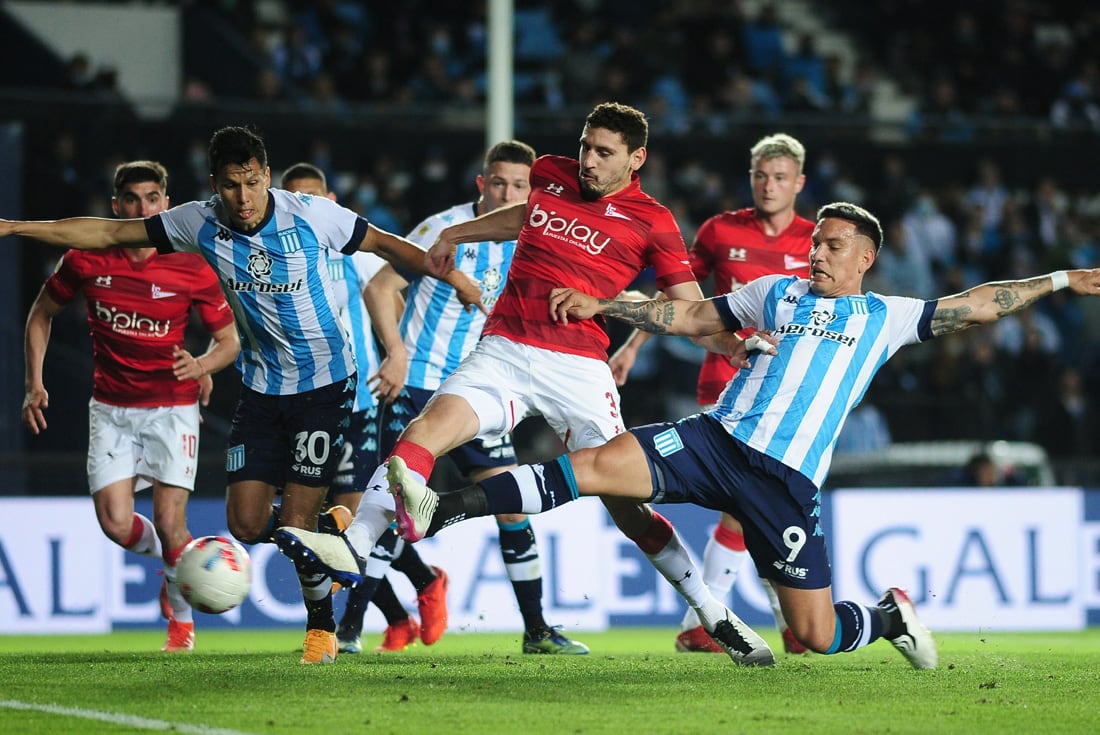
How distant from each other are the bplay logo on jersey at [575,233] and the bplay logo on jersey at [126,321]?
8.29 ft

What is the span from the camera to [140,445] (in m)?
8.62

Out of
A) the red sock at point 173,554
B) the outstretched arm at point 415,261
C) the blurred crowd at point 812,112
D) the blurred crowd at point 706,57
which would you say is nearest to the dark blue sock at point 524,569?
the outstretched arm at point 415,261

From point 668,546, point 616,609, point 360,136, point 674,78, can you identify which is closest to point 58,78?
point 360,136

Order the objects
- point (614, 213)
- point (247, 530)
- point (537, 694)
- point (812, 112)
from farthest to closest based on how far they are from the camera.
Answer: point (812, 112), point (247, 530), point (614, 213), point (537, 694)

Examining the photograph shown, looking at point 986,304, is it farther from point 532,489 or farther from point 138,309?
point 138,309

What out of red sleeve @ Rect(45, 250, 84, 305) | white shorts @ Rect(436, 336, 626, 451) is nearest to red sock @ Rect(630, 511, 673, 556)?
white shorts @ Rect(436, 336, 626, 451)

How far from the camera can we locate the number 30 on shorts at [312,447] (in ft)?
24.7

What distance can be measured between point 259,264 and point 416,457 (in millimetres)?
1480

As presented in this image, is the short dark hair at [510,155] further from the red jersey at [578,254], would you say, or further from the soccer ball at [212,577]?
the soccer ball at [212,577]

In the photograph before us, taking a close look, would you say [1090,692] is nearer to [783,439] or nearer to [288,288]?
[783,439]

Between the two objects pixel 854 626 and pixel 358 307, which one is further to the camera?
pixel 358 307

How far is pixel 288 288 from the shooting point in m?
7.36

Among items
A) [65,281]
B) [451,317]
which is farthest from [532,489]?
[65,281]

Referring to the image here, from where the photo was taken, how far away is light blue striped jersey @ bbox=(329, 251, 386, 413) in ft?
28.5
